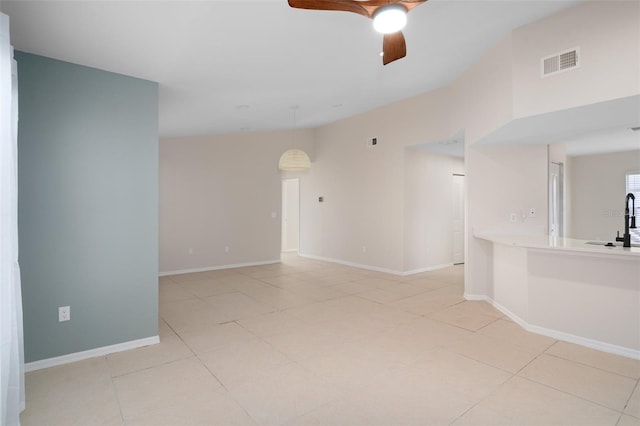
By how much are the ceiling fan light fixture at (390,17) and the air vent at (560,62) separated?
2.12m

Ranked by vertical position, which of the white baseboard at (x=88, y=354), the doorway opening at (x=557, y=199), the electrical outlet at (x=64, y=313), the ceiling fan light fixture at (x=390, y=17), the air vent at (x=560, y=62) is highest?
the air vent at (x=560, y=62)

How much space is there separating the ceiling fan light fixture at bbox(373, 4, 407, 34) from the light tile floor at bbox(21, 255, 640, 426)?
96.1 inches

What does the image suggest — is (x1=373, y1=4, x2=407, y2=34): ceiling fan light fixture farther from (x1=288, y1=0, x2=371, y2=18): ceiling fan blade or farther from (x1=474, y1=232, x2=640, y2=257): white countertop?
(x1=474, y1=232, x2=640, y2=257): white countertop

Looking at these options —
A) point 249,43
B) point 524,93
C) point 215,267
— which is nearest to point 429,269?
point 524,93

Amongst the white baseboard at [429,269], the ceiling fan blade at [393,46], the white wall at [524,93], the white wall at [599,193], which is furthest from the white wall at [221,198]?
the white wall at [599,193]

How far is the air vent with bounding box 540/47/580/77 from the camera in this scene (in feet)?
10.0

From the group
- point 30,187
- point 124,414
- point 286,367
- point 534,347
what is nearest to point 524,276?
point 534,347

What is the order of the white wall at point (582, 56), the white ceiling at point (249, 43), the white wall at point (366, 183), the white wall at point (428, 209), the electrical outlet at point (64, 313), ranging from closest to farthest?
the white ceiling at point (249, 43), the white wall at point (582, 56), the electrical outlet at point (64, 313), the white wall at point (366, 183), the white wall at point (428, 209)

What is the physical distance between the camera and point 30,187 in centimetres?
291

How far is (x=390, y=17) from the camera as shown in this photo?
6.37 feet

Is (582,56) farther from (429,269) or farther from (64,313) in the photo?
(64,313)

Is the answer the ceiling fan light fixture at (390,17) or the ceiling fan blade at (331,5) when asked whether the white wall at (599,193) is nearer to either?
the ceiling fan light fixture at (390,17)

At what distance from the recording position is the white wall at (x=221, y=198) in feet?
22.6

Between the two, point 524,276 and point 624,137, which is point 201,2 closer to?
point 524,276
